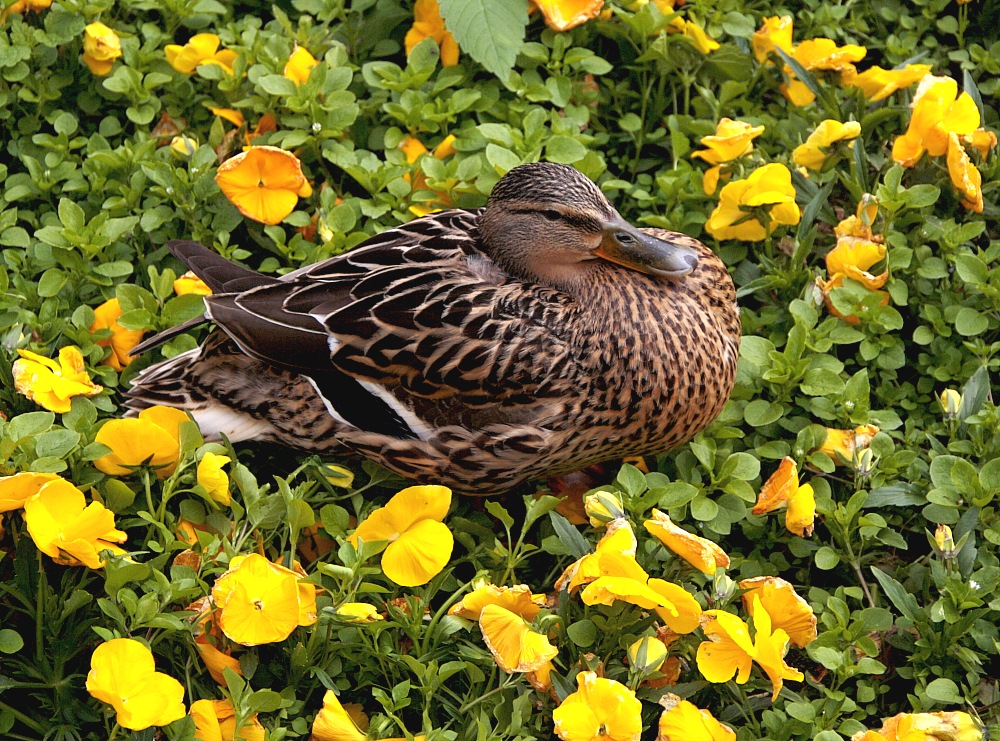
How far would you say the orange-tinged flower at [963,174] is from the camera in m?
3.45

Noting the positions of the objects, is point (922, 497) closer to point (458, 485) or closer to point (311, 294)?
point (458, 485)

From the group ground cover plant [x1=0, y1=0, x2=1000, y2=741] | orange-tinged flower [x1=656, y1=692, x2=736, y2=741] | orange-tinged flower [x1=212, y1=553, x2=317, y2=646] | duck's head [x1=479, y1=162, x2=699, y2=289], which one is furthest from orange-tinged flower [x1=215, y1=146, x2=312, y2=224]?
orange-tinged flower [x1=656, y1=692, x2=736, y2=741]

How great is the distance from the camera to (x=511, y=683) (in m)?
2.48

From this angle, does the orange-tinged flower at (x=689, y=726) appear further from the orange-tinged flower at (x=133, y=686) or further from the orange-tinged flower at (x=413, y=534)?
the orange-tinged flower at (x=133, y=686)

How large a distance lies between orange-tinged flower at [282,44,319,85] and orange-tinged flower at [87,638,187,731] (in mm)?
2164

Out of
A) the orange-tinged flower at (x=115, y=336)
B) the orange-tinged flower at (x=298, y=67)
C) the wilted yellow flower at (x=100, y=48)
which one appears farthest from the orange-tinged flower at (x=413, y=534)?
the wilted yellow flower at (x=100, y=48)

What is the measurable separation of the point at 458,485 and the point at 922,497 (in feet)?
4.06

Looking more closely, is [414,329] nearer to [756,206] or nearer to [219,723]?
[219,723]

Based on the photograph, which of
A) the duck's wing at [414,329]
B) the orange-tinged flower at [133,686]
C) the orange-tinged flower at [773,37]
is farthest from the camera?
the orange-tinged flower at [773,37]

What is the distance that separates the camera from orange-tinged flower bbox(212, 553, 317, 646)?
242 cm

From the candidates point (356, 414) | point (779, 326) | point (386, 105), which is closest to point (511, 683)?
point (356, 414)

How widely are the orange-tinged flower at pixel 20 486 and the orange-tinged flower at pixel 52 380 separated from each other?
47cm

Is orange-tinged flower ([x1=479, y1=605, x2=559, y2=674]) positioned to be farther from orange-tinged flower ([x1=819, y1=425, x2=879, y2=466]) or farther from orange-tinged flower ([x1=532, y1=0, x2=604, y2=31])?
orange-tinged flower ([x1=532, y1=0, x2=604, y2=31])

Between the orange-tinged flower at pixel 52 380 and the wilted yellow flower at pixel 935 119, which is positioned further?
the wilted yellow flower at pixel 935 119
